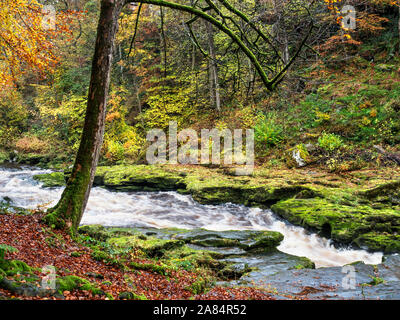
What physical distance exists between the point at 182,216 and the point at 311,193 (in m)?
4.24

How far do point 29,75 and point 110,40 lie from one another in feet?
83.2

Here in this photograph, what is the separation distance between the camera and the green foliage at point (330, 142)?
11.2 metres

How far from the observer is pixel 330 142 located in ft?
37.3

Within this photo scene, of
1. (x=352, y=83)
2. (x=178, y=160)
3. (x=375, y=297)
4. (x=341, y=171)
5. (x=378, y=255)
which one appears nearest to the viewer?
(x=375, y=297)

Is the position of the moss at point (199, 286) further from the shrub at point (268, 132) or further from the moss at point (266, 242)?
the shrub at point (268, 132)

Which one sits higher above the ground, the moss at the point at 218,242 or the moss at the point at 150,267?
the moss at the point at 150,267

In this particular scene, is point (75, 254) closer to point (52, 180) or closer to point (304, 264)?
point (304, 264)

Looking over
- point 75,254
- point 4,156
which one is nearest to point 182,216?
point 75,254

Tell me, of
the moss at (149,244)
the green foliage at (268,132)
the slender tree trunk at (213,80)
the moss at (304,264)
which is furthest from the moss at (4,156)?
the moss at (304,264)

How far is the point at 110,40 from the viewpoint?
4371mm

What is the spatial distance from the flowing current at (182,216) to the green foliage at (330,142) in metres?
4.28
